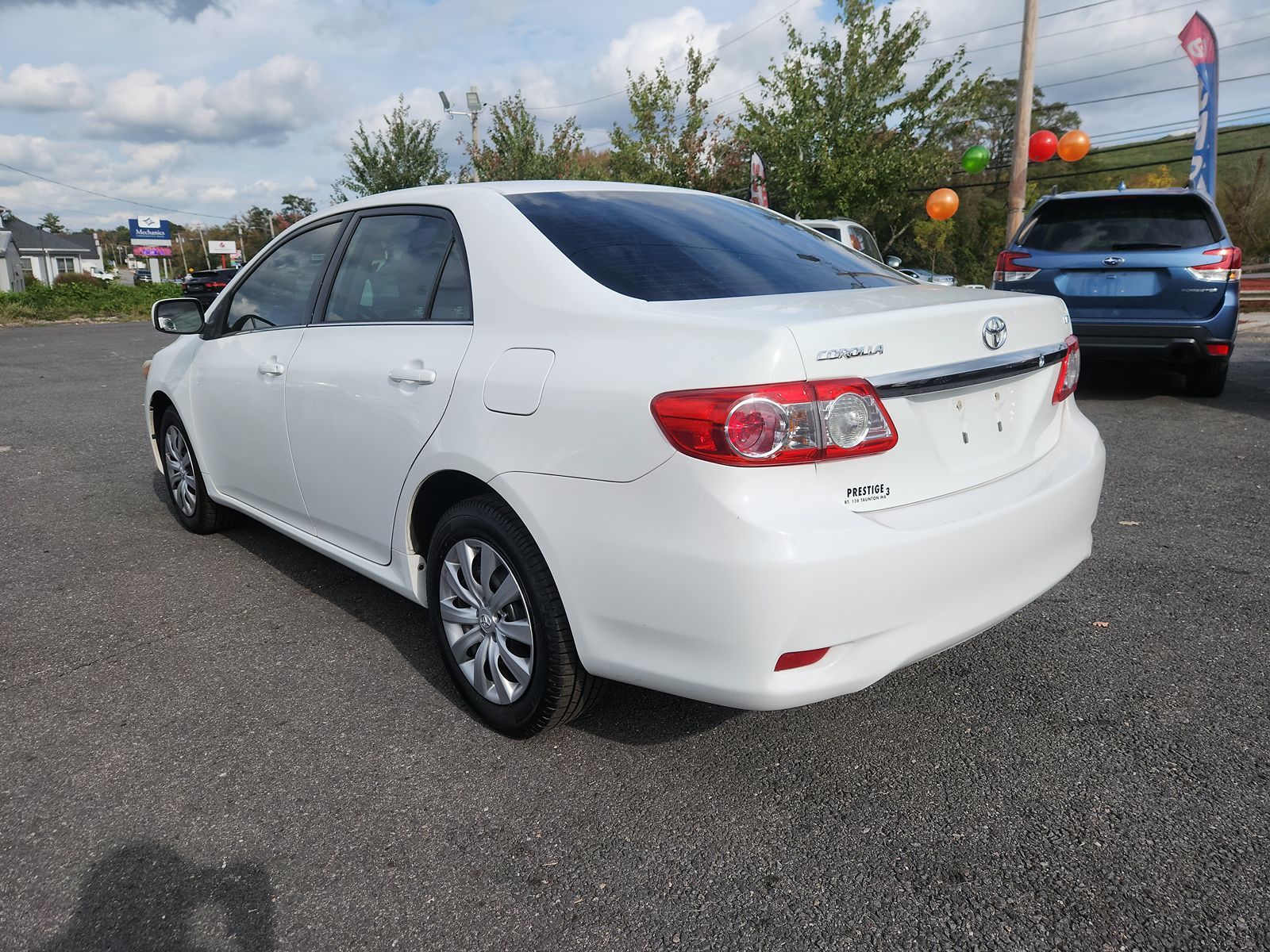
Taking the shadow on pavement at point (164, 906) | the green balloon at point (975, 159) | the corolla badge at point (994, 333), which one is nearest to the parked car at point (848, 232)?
the corolla badge at point (994, 333)

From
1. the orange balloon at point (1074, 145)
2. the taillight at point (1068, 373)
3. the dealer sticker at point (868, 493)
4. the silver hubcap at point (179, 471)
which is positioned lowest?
the silver hubcap at point (179, 471)

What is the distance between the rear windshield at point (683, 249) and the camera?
8.27ft

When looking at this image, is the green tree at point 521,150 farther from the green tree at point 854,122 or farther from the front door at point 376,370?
the front door at point 376,370

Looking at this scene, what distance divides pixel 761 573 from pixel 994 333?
3.32 feet

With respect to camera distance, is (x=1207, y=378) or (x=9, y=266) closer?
(x=1207, y=378)

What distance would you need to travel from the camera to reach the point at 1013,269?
7648 mm

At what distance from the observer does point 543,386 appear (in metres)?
2.35

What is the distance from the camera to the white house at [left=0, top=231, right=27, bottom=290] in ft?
239

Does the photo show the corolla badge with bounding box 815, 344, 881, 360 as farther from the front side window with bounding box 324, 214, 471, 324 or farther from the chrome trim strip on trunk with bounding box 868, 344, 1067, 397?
the front side window with bounding box 324, 214, 471, 324

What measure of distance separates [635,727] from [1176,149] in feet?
243

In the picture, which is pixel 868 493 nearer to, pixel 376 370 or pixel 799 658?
pixel 799 658

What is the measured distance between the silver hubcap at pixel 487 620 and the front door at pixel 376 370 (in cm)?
35

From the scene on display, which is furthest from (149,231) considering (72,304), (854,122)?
(854,122)

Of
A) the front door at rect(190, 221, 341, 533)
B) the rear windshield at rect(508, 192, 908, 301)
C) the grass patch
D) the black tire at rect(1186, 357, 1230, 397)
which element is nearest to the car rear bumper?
the rear windshield at rect(508, 192, 908, 301)
